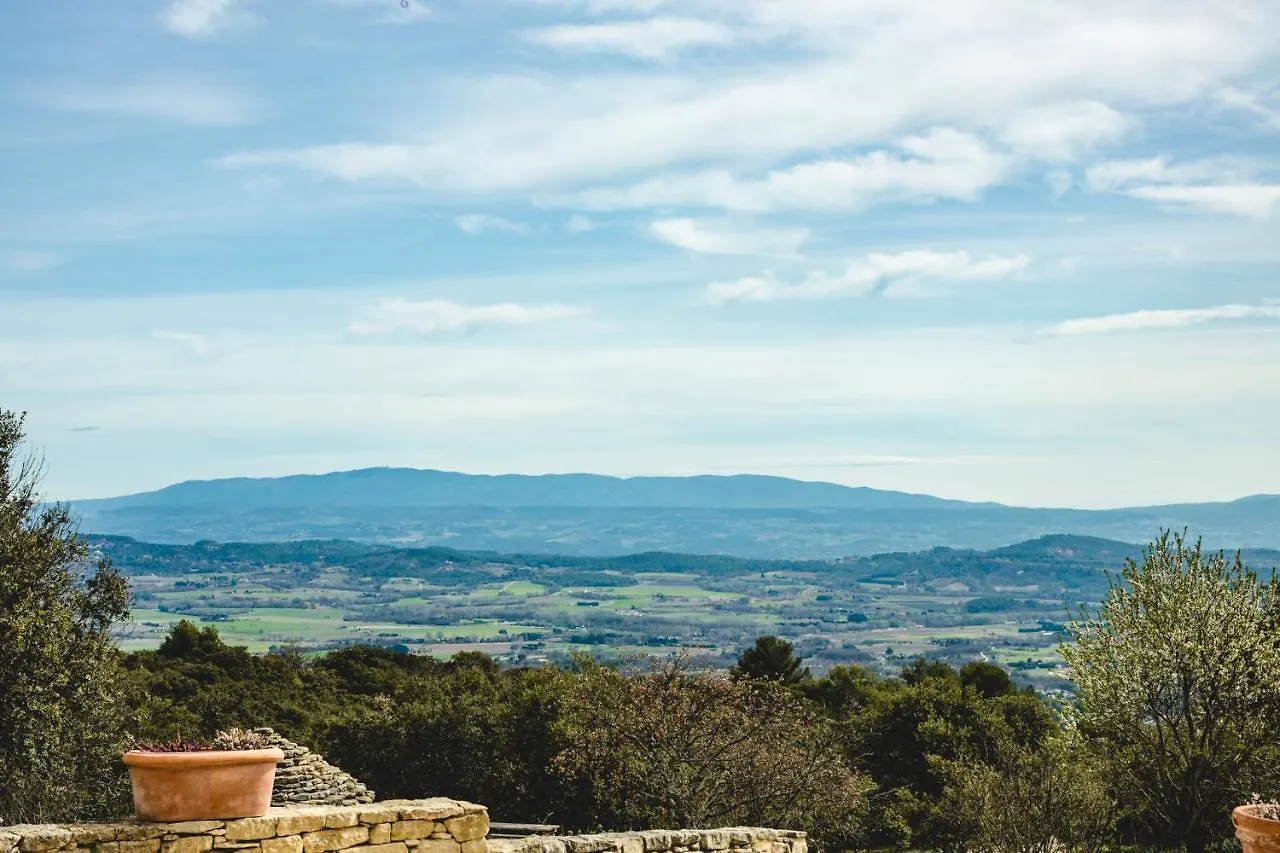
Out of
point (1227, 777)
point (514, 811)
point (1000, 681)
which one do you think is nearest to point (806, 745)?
point (514, 811)

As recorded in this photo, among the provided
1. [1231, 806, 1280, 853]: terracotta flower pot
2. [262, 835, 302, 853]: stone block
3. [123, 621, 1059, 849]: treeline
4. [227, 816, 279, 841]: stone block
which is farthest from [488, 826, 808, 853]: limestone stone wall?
[123, 621, 1059, 849]: treeline

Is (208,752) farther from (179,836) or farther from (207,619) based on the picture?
(207,619)

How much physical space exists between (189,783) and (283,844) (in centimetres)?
93

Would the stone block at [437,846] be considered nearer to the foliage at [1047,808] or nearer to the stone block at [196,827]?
the stone block at [196,827]

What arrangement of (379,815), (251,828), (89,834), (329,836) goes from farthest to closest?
(379,815) < (329,836) < (251,828) < (89,834)

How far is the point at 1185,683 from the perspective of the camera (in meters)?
19.4

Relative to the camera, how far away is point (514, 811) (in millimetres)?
30984

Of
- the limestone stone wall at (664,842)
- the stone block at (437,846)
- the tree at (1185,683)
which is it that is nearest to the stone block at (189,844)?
the stone block at (437,846)

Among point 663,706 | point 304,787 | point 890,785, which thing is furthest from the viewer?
point 890,785

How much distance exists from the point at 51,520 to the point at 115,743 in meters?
3.85

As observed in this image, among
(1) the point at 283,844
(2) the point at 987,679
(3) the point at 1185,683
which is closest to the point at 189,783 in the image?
(1) the point at 283,844

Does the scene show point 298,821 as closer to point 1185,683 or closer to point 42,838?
point 42,838

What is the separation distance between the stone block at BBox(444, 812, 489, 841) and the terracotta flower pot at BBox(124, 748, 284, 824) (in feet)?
6.74

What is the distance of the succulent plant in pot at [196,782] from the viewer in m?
9.64
